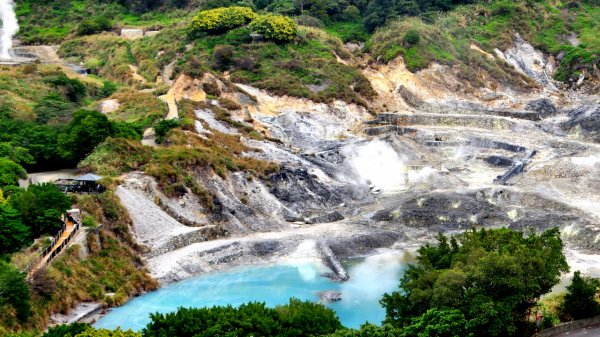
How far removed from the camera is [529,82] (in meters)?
98.8

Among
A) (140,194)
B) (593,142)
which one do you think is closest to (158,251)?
(140,194)

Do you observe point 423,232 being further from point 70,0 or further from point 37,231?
point 70,0

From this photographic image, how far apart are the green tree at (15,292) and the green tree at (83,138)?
22259mm

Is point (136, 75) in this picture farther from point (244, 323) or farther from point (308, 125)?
point (244, 323)

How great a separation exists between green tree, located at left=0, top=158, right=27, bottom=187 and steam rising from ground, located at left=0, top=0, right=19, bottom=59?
49827 mm

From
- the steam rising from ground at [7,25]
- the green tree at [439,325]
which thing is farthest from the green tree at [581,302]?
the steam rising from ground at [7,25]

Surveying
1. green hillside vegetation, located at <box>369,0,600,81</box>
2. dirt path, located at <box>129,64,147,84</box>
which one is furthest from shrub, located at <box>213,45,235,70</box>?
green hillside vegetation, located at <box>369,0,600,81</box>

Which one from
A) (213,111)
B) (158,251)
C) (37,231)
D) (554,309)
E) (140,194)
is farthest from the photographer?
(213,111)

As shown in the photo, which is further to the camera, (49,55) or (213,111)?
(49,55)

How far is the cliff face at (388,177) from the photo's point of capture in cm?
5319

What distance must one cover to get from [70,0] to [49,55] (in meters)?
19.1

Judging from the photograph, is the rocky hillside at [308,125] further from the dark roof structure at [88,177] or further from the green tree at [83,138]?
the dark roof structure at [88,177]

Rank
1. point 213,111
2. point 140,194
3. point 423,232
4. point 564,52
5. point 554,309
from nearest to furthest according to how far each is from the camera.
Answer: point 554,309 < point 140,194 < point 423,232 < point 213,111 < point 564,52

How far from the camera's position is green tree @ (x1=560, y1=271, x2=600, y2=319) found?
31578mm
